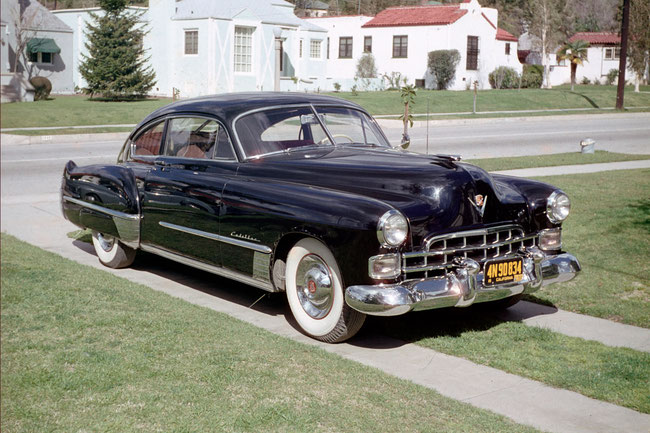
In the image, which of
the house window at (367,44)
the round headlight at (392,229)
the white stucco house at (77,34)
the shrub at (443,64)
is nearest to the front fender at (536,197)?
the round headlight at (392,229)

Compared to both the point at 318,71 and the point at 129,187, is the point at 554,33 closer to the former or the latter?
the point at 318,71

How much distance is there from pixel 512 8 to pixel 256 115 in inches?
3209

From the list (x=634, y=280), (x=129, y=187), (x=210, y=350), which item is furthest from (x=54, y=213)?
(x=634, y=280)

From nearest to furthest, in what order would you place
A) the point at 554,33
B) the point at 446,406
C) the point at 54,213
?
the point at 446,406
the point at 54,213
the point at 554,33

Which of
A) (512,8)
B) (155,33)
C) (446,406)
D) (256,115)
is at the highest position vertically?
(512,8)

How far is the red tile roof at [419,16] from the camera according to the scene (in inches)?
1969

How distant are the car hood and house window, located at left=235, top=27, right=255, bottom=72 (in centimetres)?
3287

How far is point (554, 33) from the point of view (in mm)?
66125

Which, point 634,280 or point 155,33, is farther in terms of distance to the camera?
point 155,33

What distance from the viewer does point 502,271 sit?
18.6 ft

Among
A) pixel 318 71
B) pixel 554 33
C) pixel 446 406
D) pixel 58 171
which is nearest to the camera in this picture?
pixel 446 406

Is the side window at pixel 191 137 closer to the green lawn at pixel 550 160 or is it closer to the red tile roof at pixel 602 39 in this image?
the green lawn at pixel 550 160

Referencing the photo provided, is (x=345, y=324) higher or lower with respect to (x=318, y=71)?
lower

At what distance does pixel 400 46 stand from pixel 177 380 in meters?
48.8
